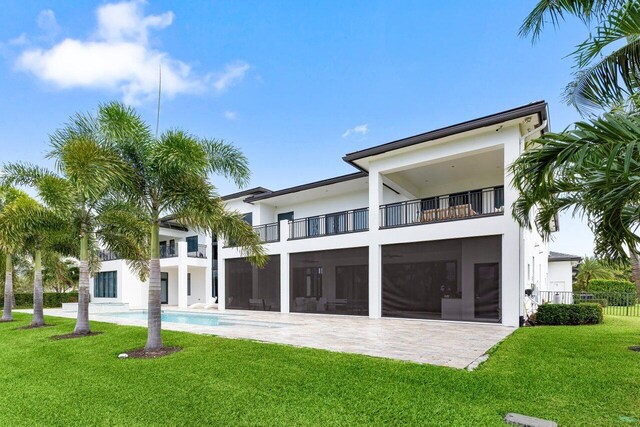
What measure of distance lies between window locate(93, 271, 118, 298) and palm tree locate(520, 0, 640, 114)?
3209 cm

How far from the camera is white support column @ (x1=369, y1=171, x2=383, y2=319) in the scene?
15.7 m

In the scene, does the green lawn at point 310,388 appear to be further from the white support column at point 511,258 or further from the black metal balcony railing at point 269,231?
the black metal balcony railing at point 269,231

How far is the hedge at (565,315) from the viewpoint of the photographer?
1296cm

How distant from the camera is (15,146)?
19469 millimetres

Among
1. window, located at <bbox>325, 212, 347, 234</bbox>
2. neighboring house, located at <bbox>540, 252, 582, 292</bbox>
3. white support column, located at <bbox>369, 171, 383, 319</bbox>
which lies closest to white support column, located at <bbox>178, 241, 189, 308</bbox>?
window, located at <bbox>325, 212, 347, 234</bbox>

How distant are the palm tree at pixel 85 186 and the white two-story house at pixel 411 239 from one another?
7861mm

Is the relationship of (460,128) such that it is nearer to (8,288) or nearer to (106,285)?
(8,288)

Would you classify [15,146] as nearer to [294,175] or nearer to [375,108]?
[294,175]

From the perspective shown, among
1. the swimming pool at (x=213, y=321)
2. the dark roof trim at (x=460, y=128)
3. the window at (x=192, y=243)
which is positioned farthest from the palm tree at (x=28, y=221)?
the window at (x=192, y=243)

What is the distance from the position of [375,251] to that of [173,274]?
2017 cm

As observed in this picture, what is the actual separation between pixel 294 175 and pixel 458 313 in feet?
53.2

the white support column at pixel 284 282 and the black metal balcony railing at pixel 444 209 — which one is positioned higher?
Result: the black metal balcony railing at pixel 444 209

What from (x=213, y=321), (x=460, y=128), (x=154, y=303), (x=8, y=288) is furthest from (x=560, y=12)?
(x=8, y=288)

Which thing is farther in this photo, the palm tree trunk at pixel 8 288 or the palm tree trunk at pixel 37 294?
the palm tree trunk at pixel 8 288
